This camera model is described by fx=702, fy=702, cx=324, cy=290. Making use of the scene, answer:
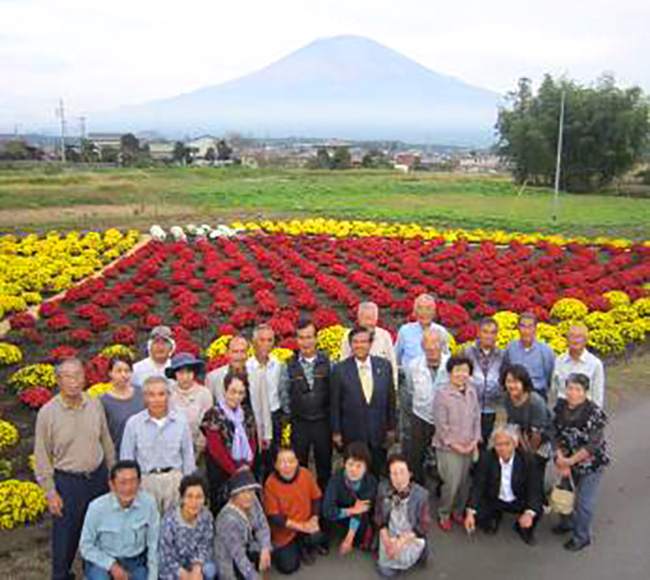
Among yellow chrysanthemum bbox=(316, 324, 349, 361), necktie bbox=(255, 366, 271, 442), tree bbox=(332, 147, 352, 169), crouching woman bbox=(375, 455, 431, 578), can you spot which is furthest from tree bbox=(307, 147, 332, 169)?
crouching woman bbox=(375, 455, 431, 578)

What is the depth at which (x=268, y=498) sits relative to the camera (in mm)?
5039

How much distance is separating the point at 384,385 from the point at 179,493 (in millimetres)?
1831

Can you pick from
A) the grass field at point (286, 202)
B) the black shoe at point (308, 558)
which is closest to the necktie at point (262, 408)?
the black shoe at point (308, 558)

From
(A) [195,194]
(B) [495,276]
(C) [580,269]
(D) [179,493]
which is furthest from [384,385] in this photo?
(A) [195,194]

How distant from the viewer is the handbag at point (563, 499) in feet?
17.4

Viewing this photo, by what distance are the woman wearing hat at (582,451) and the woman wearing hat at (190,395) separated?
8.83 ft

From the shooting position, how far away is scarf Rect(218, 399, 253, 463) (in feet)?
16.6

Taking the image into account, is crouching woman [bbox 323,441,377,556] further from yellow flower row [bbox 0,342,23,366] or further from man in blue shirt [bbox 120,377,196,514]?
yellow flower row [bbox 0,342,23,366]

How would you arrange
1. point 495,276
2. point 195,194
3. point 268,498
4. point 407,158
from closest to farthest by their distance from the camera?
point 268,498
point 495,276
point 195,194
point 407,158

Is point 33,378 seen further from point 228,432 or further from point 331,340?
point 228,432

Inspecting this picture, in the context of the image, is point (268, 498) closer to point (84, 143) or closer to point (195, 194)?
point (195, 194)

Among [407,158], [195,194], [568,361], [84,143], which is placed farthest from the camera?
[407,158]

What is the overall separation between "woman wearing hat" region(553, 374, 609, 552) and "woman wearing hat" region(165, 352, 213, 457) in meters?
2.69

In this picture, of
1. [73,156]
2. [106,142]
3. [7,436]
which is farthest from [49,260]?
[106,142]
